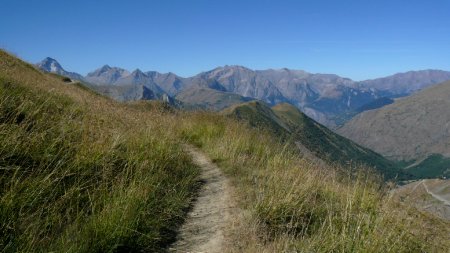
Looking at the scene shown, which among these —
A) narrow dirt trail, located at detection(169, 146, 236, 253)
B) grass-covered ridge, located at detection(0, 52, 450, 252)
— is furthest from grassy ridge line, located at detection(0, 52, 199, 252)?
narrow dirt trail, located at detection(169, 146, 236, 253)

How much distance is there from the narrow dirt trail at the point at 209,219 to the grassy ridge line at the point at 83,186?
0.76ft

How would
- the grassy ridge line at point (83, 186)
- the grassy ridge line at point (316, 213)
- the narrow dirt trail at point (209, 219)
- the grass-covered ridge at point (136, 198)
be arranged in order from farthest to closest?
the narrow dirt trail at point (209, 219) < the grassy ridge line at point (316, 213) < the grass-covered ridge at point (136, 198) < the grassy ridge line at point (83, 186)

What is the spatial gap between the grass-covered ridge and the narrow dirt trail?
0.23m

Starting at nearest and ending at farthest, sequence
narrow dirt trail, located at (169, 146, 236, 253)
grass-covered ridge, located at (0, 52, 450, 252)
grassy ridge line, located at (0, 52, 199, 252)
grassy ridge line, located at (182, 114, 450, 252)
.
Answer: grassy ridge line, located at (0, 52, 199, 252), grass-covered ridge, located at (0, 52, 450, 252), grassy ridge line, located at (182, 114, 450, 252), narrow dirt trail, located at (169, 146, 236, 253)

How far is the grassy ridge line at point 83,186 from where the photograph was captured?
15.2 feet

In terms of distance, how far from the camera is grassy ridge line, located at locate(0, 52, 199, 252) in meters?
4.63

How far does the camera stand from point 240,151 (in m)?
12.5

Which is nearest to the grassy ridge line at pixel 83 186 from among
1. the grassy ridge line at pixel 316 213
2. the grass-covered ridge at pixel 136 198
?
the grass-covered ridge at pixel 136 198

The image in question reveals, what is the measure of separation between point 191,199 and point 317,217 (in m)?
2.56

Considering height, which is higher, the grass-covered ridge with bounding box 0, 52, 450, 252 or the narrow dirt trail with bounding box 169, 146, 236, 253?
the grass-covered ridge with bounding box 0, 52, 450, 252

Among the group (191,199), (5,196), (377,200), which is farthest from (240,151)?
(5,196)

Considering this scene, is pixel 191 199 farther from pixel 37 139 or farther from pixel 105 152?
pixel 37 139

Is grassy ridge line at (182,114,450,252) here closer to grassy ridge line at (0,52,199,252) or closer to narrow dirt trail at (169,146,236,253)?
narrow dirt trail at (169,146,236,253)

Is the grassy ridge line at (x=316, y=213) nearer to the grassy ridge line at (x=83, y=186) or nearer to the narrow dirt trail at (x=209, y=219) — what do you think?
the narrow dirt trail at (x=209, y=219)
